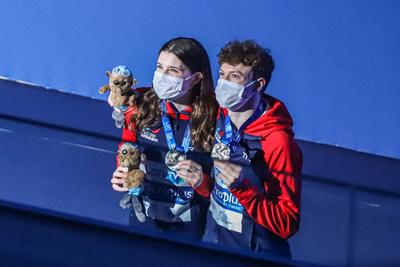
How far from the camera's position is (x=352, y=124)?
12.8 ft

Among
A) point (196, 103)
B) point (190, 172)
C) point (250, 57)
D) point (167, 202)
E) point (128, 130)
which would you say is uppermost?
point (250, 57)

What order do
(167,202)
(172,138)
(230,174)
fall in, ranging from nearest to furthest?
1. (230,174)
2. (167,202)
3. (172,138)

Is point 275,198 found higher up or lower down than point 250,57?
lower down

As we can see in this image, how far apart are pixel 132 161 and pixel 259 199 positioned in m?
0.51

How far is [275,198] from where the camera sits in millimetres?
3275

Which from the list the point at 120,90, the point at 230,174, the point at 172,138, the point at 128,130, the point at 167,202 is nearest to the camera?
the point at 230,174

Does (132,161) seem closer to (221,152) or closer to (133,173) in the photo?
(133,173)

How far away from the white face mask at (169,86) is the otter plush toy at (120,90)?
147mm

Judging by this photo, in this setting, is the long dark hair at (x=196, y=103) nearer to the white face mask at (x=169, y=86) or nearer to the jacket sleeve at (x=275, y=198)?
the white face mask at (x=169, y=86)

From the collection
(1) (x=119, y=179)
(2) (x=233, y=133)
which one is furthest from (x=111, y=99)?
(2) (x=233, y=133)

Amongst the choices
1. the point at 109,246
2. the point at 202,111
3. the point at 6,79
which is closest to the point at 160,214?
the point at 109,246

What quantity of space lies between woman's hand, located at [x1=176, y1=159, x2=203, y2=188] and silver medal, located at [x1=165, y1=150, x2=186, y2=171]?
15 mm

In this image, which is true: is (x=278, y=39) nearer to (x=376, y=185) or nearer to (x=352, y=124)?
(x=352, y=124)

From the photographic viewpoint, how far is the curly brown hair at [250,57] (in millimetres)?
3592
